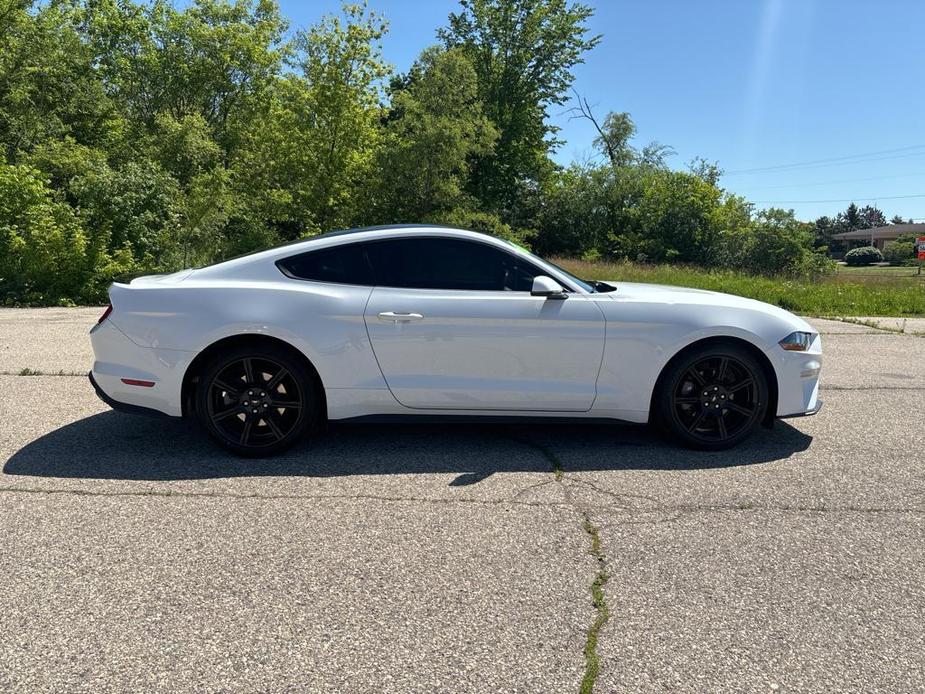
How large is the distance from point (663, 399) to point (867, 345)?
7.22m

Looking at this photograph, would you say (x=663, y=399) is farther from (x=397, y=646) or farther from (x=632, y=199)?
(x=632, y=199)

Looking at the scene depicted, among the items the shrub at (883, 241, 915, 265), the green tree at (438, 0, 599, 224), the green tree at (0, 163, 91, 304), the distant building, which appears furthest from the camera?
the distant building

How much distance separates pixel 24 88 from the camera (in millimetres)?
20938

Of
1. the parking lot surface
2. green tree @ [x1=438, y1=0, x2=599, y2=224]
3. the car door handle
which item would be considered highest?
green tree @ [x1=438, y1=0, x2=599, y2=224]

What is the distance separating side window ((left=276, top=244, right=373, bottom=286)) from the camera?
4.39 m

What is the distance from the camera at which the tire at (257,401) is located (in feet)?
13.9

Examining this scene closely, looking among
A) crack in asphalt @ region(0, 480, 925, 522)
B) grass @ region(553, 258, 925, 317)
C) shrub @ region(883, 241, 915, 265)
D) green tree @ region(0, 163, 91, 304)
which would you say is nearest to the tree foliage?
green tree @ region(0, 163, 91, 304)

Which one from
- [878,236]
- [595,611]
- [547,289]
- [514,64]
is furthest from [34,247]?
[878,236]

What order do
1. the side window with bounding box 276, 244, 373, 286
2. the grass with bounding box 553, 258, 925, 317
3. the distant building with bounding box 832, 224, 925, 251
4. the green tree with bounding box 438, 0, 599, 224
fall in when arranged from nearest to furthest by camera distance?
1. the side window with bounding box 276, 244, 373, 286
2. the grass with bounding box 553, 258, 925, 317
3. the green tree with bounding box 438, 0, 599, 224
4. the distant building with bounding box 832, 224, 925, 251

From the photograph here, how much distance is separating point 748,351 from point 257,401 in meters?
3.30

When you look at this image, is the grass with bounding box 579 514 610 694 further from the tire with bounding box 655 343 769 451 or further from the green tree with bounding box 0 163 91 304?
the green tree with bounding box 0 163 91 304

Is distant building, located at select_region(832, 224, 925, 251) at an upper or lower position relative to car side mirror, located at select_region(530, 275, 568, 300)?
upper

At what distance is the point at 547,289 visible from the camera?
14.0 feet

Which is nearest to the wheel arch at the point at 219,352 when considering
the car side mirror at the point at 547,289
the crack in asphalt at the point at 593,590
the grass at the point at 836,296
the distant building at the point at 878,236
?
the car side mirror at the point at 547,289
